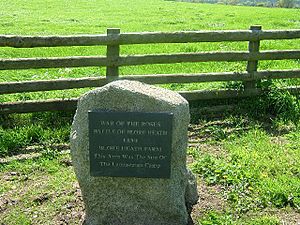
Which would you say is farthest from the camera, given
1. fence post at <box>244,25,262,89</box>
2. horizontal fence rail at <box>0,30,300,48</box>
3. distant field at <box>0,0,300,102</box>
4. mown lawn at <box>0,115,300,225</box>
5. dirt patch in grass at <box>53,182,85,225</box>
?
distant field at <box>0,0,300,102</box>

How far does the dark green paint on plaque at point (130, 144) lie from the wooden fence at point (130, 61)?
334 cm

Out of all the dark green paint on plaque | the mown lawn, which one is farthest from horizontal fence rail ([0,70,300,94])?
Result: the dark green paint on plaque

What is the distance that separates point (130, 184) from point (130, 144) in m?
0.43

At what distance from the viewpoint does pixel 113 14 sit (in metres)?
23.0

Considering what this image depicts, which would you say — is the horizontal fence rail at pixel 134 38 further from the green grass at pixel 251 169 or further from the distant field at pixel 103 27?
the green grass at pixel 251 169

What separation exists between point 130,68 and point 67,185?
17.4 ft

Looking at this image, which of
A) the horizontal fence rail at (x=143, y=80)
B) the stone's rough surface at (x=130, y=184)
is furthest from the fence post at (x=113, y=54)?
the stone's rough surface at (x=130, y=184)

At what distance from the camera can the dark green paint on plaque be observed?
4.73 m

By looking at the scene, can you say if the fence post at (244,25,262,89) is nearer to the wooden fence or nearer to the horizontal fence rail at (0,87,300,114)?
the wooden fence

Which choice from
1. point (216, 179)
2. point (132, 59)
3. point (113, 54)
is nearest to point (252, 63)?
point (132, 59)

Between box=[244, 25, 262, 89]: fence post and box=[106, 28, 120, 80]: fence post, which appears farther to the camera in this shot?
box=[244, 25, 262, 89]: fence post

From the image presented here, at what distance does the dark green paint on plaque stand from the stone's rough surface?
8 cm

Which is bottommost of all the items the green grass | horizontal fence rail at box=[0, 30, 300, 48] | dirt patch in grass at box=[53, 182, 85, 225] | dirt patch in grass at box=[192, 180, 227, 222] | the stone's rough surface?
dirt patch in grass at box=[53, 182, 85, 225]

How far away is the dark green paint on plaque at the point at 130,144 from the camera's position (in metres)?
4.73
